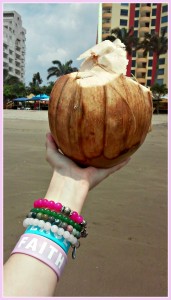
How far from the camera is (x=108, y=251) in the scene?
343 centimetres

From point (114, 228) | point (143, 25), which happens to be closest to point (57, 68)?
point (143, 25)

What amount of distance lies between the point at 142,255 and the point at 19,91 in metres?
63.4

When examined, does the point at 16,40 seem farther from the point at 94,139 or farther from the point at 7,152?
the point at 94,139

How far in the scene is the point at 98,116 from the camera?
163cm

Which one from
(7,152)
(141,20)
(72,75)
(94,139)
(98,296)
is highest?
(141,20)

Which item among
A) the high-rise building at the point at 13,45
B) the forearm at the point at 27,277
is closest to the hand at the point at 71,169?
the forearm at the point at 27,277

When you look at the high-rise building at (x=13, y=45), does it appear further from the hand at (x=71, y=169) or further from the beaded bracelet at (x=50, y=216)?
the beaded bracelet at (x=50, y=216)

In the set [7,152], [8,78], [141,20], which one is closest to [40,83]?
[8,78]

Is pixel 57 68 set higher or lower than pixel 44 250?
higher

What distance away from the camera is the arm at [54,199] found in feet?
4.01

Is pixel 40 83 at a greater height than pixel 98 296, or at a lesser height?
greater

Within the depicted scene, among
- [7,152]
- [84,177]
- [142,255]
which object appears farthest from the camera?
[7,152]

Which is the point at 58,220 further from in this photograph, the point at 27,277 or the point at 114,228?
the point at 114,228

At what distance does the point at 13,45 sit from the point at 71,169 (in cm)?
10030
